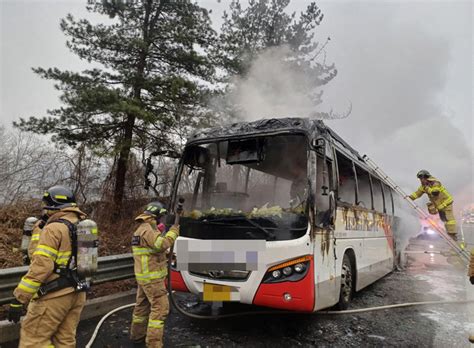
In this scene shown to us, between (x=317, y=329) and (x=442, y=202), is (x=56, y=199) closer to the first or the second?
(x=317, y=329)

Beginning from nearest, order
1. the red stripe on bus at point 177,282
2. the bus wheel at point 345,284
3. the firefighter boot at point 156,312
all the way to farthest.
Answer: the firefighter boot at point 156,312 < the red stripe on bus at point 177,282 < the bus wheel at point 345,284

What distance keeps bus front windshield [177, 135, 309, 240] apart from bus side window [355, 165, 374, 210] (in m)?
2.02

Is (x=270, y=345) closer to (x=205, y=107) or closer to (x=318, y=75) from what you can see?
(x=205, y=107)

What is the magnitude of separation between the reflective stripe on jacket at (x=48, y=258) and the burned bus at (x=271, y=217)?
161 cm

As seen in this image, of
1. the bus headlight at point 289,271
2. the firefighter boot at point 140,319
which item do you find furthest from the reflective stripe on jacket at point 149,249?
the bus headlight at point 289,271

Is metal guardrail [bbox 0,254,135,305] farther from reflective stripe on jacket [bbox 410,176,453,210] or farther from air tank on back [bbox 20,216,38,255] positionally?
reflective stripe on jacket [bbox 410,176,453,210]

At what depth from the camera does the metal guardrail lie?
3.47 meters

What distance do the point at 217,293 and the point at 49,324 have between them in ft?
5.71

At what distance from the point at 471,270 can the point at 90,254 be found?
3.87m

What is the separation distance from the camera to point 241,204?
15.0 feet

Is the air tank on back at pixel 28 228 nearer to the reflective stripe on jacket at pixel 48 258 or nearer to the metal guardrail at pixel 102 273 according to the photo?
the metal guardrail at pixel 102 273

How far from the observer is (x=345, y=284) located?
198 inches

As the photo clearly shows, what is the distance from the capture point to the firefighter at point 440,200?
23.9ft

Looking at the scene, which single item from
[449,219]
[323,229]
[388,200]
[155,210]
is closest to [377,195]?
[388,200]
